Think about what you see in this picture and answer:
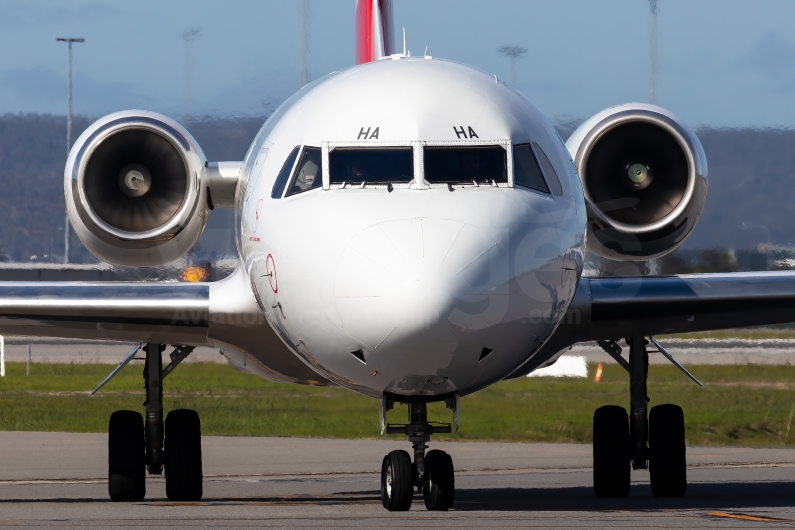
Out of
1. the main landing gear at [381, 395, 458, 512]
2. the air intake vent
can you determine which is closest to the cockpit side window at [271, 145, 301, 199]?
the air intake vent

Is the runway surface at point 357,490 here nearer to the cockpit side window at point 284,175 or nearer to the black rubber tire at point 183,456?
the black rubber tire at point 183,456

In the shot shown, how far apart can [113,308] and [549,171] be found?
15.2ft

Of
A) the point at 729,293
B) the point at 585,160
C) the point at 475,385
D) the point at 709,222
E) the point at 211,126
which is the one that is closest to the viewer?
the point at 475,385

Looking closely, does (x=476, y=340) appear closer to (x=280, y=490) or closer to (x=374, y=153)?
(x=374, y=153)

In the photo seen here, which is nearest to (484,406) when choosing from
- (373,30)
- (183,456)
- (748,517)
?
(373,30)

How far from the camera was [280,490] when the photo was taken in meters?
16.2

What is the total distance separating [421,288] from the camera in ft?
32.2

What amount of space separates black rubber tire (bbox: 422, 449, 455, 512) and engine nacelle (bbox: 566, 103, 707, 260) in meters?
4.31

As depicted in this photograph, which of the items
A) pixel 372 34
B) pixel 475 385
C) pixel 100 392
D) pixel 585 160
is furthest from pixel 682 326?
pixel 100 392

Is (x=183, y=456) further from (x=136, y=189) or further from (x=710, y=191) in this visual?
(x=710, y=191)

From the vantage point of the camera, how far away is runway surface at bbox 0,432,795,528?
11562 millimetres

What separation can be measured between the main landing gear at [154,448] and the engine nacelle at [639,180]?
473cm

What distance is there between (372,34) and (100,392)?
14.8 metres

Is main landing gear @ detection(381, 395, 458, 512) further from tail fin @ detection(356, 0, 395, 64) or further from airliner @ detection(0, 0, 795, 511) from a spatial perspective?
tail fin @ detection(356, 0, 395, 64)
